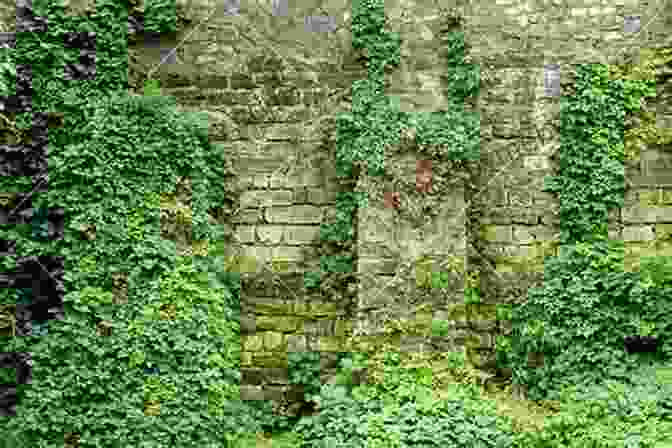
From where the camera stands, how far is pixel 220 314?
215 inches

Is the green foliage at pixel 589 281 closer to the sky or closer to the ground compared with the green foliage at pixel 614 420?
closer to the sky

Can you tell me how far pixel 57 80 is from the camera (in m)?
5.75

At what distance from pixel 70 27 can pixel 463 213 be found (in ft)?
10.5

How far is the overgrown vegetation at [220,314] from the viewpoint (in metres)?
4.85

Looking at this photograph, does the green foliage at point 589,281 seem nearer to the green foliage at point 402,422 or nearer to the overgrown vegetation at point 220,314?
the overgrown vegetation at point 220,314

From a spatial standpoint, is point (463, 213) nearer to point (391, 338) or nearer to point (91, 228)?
point (391, 338)

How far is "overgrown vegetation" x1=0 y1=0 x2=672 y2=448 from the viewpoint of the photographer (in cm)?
485

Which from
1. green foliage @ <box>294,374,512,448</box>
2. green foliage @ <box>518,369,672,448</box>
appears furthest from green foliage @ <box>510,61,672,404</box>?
green foliage @ <box>294,374,512,448</box>

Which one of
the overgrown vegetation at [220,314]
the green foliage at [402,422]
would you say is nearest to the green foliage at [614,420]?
the overgrown vegetation at [220,314]

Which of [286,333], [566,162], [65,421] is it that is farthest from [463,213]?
[65,421]

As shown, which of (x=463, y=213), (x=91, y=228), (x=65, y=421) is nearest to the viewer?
(x=65, y=421)

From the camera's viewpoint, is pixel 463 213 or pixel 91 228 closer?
pixel 91 228

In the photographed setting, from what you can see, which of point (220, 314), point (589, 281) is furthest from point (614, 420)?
point (220, 314)

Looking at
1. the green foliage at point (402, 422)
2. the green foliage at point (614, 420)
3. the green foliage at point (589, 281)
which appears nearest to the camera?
the green foliage at point (614, 420)
